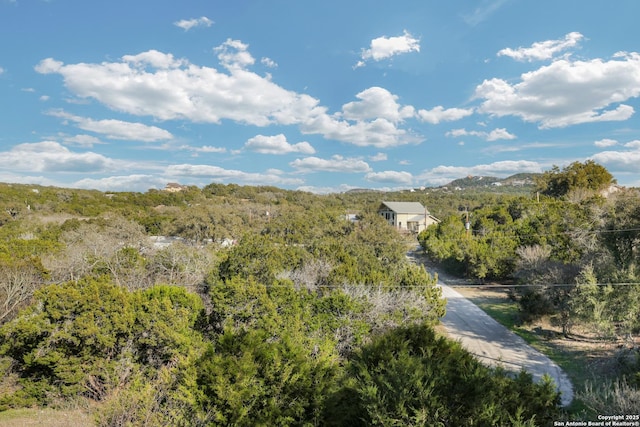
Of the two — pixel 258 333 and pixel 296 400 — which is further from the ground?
pixel 258 333

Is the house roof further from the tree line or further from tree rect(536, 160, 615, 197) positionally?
the tree line

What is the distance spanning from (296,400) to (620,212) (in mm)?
15156

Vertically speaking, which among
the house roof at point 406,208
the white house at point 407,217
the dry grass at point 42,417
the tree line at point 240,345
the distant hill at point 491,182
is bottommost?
the dry grass at point 42,417

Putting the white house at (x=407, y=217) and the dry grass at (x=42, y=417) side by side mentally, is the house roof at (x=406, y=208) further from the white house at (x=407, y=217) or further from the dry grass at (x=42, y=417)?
the dry grass at (x=42, y=417)

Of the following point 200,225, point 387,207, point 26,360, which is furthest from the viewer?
point 387,207

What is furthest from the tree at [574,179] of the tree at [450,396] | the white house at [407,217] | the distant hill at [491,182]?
the distant hill at [491,182]

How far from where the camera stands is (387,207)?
2341 inches

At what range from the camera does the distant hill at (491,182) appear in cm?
12065

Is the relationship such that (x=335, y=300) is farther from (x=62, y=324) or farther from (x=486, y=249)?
(x=486, y=249)

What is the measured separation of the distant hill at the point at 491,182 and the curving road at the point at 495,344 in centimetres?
10168

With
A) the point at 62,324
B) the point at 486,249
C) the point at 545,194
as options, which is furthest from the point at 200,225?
the point at 545,194

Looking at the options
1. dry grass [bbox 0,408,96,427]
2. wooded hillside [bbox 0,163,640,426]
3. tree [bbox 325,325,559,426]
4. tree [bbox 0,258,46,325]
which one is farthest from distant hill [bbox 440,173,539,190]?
dry grass [bbox 0,408,96,427]

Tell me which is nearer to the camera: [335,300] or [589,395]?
[589,395]

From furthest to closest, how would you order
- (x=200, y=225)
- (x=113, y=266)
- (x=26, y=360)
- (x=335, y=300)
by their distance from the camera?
(x=200, y=225) → (x=113, y=266) → (x=335, y=300) → (x=26, y=360)
